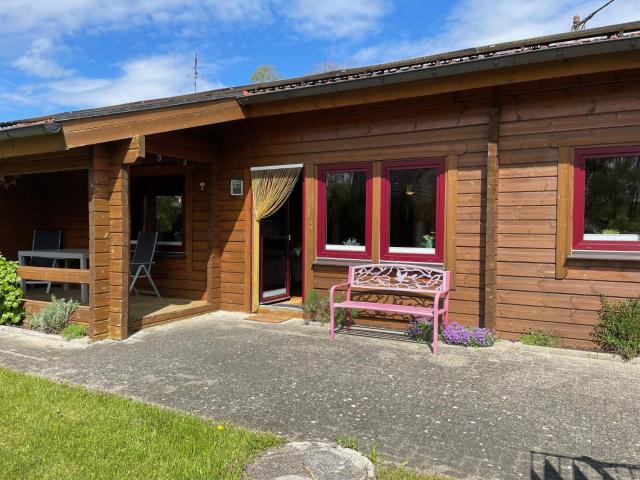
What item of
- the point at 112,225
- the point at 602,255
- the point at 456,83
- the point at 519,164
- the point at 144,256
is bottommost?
the point at 144,256

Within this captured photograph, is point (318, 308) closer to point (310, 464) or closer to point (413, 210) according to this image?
point (413, 210)

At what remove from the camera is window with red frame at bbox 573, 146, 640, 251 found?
497 centimetres

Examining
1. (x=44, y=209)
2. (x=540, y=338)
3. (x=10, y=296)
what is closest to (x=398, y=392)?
(x=540, y=338)

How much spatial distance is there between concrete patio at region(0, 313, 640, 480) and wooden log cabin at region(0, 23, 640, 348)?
81 cm

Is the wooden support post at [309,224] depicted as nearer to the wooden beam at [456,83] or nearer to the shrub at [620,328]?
the wooden beam at [456,83]

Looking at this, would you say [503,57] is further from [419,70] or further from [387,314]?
[387,314]

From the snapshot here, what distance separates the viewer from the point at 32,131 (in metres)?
4.89

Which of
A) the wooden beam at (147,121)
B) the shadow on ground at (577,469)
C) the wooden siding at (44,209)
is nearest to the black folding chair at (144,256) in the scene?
the wooden siding at (44,209)

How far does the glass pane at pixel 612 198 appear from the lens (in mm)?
4969

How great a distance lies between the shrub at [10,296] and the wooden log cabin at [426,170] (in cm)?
23

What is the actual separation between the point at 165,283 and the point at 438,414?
6.03m

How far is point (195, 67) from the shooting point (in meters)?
15.2

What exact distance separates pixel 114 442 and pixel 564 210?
474 cm

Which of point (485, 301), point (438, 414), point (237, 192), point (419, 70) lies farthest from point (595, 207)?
point (237, 192)
